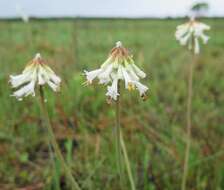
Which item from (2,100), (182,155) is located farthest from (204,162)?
(2,100)

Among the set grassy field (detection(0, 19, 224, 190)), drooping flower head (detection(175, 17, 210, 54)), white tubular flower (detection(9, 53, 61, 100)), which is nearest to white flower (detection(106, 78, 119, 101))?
white tubular flower (detection(9, 53, 61, 100))

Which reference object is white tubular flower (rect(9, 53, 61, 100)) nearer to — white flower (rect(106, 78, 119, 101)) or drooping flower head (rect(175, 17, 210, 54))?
white flower (rect(106, 78, 119, 101))

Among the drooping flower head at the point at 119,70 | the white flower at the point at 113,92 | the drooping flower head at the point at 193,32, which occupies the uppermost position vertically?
the drooping flower head at the point at 193,32

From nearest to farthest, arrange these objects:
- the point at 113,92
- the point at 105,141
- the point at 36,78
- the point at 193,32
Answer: the point at 113,92 → the point at 36,78 → the point at 193,32 → the point at 105,141

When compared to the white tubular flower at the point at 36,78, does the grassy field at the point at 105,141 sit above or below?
below

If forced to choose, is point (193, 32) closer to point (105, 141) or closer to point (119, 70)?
point (119, 70)

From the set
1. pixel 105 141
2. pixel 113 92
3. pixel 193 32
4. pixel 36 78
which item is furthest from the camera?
pixel 105 141

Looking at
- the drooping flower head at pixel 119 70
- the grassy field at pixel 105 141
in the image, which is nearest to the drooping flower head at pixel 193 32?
the grassy field at pixel 105 141

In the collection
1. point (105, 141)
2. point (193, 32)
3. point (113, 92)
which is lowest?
point (105, 141)

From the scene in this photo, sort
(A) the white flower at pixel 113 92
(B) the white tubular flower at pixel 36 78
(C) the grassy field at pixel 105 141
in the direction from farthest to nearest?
(C) the grassy field at pixel 105 141, (B) the white tubular flower at pixel 36 78, (A) the white flower at pixel 113 92

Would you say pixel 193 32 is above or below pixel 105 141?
above

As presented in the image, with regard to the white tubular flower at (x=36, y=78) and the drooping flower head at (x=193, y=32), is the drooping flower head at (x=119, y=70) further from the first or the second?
the drooping flower head at (x=193, y=32)

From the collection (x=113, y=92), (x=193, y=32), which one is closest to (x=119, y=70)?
(x=113, y=92)
